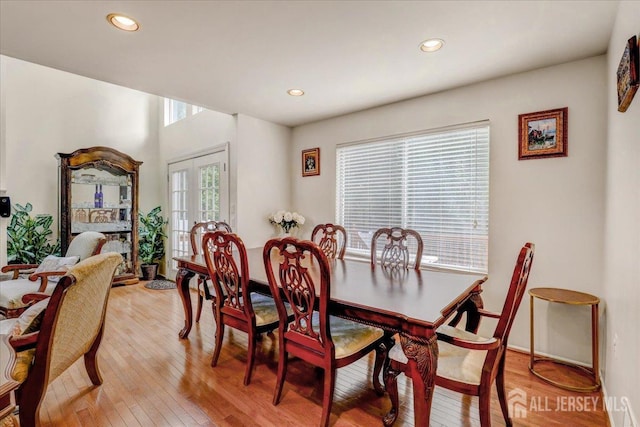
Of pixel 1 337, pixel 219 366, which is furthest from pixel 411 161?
pixel 1 337

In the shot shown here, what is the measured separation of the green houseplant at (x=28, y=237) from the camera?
3.99m

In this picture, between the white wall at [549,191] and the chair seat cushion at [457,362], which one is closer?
the chair seat cushion at [457,362]

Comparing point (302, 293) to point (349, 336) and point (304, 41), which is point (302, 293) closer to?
point (349, 336)

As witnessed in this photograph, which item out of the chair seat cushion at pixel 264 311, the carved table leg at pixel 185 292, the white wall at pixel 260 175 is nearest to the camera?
the chair seat cushion at pixel 264 311

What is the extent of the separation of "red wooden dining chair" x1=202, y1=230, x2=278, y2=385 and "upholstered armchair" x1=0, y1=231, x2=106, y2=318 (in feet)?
4.77

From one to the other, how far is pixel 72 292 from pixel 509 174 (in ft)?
10.7

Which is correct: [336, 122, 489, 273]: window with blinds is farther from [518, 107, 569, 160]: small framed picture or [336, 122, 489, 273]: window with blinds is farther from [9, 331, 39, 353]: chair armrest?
[9, 331, 39, 353]: chair armrest

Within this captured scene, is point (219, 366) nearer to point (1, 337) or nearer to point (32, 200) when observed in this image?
point (1, 337)

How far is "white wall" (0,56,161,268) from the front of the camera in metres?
4.26

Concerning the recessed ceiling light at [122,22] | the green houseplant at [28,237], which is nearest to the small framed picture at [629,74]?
the recessed ceiling light at [122,22]

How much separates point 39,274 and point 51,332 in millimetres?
1613

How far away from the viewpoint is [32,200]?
4383 mm

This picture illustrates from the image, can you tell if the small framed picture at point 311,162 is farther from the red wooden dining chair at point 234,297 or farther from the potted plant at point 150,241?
the potted plant at point 150,241

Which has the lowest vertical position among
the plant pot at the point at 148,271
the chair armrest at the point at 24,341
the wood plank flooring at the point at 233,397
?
the wood plank flooring at the point at 233,397
